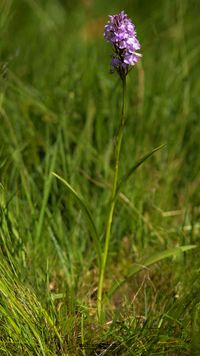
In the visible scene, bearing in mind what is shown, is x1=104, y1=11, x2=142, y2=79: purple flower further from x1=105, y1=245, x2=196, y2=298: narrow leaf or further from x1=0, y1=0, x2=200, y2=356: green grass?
x1=105, y1=245, x2=196, y2=298: narrow leaf

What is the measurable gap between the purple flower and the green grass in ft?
1.34

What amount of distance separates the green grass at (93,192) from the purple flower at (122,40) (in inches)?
16.1

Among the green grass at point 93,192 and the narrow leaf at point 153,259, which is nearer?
the green grass at point 93,192

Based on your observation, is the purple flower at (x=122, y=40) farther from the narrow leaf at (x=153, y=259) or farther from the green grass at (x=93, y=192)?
the narrow leaf at (x=153, y=259)

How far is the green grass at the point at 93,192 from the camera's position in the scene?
1659 mm

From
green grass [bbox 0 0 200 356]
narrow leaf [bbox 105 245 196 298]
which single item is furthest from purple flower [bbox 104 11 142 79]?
narrow leaf [bbox 105 245 196 298]

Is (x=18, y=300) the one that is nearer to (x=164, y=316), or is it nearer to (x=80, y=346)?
(x=80, y=346)

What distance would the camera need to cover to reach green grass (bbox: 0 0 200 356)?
5.44 ft

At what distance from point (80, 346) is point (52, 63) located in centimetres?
181

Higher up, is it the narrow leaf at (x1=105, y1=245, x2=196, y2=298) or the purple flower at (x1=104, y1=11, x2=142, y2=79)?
the purple flower at (x1=104, y1=11, x2=142, y2=79)

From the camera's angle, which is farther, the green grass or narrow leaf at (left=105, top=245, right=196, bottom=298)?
narrow leaf at (left=105, top=245, right=196, bottom=298)

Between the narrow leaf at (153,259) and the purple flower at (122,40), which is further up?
the purple flower at (122,40)

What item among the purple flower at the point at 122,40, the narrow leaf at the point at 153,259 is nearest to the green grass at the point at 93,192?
the narrow leaf at the point at 153,259

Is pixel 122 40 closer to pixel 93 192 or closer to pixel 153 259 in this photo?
pixel 153 259
